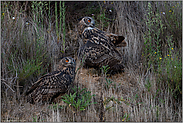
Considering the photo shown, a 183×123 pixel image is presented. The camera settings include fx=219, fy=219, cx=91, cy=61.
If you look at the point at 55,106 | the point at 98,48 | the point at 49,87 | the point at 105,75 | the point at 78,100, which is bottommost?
the point at 55,106

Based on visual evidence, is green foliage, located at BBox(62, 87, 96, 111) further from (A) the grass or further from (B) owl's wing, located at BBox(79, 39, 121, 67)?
(B) owl's wing, located at BBox(79, 39, 121, 67)

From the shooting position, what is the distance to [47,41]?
4.58 meters

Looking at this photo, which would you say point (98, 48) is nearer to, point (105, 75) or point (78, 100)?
A: point (105, 75)

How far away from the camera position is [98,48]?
4.20m

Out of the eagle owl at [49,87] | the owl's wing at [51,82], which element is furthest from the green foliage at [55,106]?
the owl's wing at [51,82]

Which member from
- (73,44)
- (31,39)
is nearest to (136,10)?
(73,44)

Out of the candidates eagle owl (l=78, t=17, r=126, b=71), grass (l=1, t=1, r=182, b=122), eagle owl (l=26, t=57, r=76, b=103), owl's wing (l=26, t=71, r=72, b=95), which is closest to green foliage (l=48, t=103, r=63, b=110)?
grass (l=1, t=1, r=182, b=122)

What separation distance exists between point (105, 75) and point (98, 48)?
22.8 inches

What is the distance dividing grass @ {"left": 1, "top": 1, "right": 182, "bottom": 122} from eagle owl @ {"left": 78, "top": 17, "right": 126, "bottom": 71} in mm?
220

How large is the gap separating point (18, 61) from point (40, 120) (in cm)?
139

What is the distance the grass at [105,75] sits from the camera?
3338 millimetres

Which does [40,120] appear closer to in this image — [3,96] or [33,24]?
[3,96]

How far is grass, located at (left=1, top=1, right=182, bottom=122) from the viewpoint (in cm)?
334

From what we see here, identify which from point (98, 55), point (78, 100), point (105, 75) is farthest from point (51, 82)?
point (98, 55)
